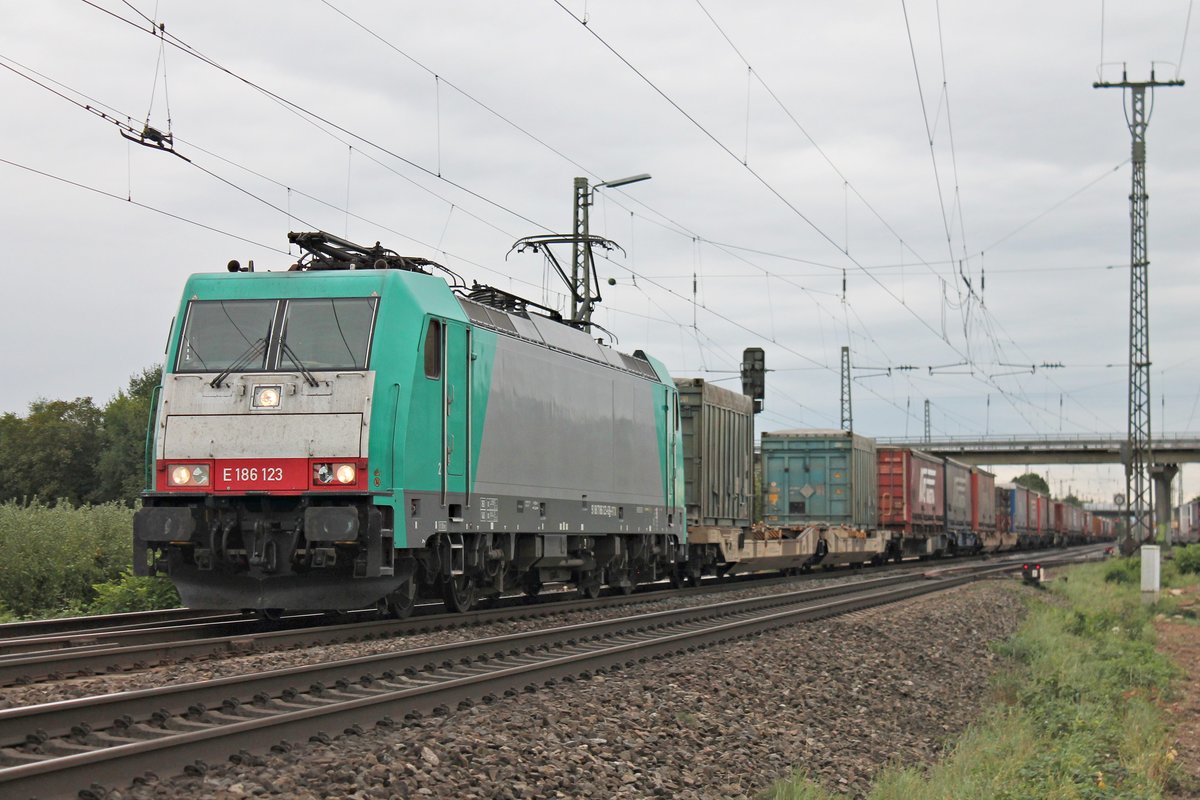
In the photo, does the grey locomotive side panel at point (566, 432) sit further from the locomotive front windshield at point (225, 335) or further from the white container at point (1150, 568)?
the white container at point (1150, 568)

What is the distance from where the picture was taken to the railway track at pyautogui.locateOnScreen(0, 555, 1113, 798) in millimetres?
6273

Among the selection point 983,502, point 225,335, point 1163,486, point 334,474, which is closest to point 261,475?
point 334,474

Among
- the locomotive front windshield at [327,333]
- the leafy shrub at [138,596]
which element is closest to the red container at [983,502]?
the leafy shrub at [138,596]

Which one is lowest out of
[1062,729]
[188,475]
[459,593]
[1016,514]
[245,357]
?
[1062,729]

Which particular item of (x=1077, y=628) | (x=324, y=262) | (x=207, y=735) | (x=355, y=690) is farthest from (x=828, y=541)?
(x=207, y=735)

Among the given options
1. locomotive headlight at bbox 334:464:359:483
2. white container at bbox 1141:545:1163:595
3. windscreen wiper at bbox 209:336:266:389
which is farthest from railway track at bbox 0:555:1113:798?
white container at bbox 1141:545:1163:595

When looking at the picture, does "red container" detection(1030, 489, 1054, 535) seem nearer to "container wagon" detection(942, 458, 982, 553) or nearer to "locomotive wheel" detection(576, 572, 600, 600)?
"container wagon" detection(942, 458, 982, 553)

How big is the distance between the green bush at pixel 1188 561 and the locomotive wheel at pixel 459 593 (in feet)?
101

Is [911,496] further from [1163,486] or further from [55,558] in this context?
[1163,486]

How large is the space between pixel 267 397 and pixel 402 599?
297cm

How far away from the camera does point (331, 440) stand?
12391 mm

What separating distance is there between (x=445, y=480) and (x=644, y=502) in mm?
7019

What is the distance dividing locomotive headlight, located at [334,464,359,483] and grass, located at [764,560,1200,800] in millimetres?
5587

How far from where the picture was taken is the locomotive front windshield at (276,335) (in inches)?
504
